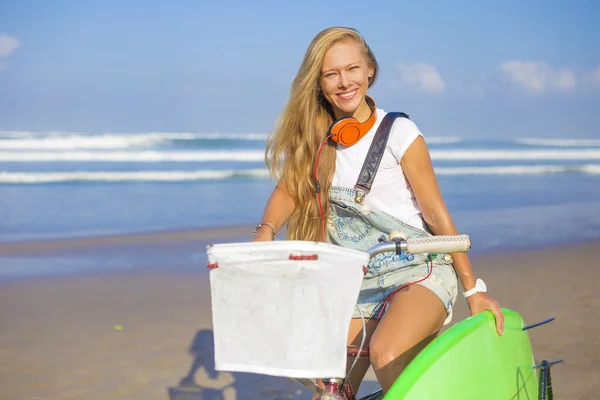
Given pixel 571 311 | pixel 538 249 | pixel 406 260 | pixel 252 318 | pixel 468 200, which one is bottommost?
pixel 252 318

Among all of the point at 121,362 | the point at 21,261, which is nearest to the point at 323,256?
the point at 121,362

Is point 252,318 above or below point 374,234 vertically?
below

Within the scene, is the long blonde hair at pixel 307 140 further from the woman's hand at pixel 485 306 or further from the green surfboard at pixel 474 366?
the green surfboard at pixel 474 366

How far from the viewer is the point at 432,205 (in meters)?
2.89

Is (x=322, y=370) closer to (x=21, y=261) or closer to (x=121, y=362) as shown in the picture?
(x=121, y=362)

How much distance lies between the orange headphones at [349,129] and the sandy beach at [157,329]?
2.07 m

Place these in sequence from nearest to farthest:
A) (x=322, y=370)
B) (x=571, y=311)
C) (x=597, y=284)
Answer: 1. (x=322, y=370)
2. (x=571, y=311)
3. (x=597, y=284)

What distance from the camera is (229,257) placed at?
2035mm

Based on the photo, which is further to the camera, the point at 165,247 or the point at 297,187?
the point at 165,247

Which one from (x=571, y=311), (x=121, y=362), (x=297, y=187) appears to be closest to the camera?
(x=297, y=187)

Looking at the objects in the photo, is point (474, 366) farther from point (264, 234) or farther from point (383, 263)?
point (264, 234)

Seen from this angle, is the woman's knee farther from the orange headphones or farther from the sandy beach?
the sandy beach

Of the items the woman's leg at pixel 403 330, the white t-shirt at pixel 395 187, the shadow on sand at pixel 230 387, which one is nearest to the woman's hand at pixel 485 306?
the woman's leg at pixel 403 330

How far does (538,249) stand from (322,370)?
711 centimetres
